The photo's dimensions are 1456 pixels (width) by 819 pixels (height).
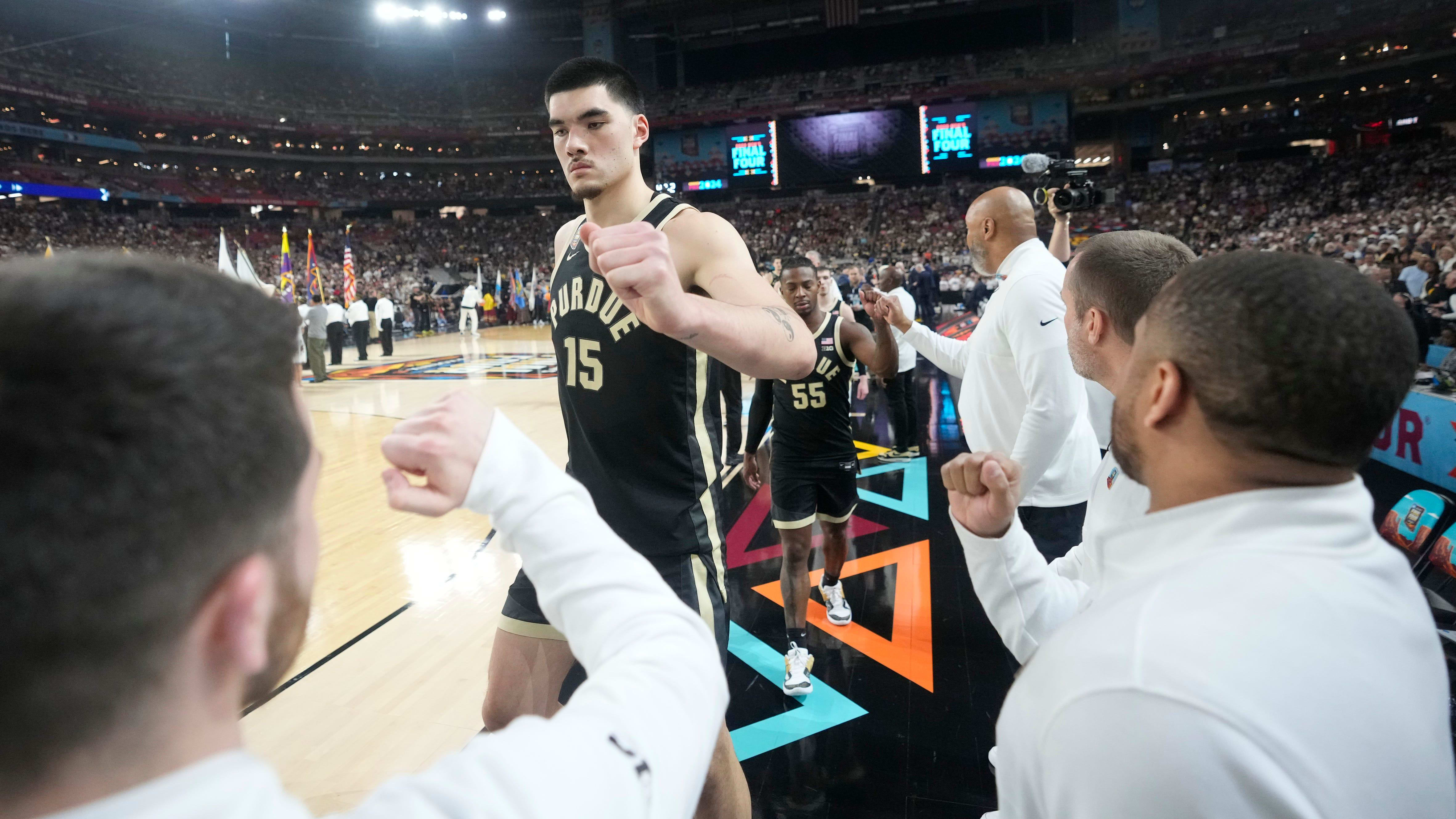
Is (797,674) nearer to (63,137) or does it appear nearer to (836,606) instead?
(836,606)

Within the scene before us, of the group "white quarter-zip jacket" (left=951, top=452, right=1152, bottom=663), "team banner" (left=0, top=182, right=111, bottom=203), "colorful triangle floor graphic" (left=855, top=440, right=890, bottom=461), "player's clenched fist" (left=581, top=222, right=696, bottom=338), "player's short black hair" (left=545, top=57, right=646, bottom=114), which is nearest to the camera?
"player's clenched fist" (left=581, top=222, right=696, bottom=338)

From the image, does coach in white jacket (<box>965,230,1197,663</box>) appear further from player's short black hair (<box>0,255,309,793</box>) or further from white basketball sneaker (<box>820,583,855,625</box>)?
white basketball sneaker (<box>820,583,855,625</box>)

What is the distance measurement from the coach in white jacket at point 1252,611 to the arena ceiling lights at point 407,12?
3389 centimetres

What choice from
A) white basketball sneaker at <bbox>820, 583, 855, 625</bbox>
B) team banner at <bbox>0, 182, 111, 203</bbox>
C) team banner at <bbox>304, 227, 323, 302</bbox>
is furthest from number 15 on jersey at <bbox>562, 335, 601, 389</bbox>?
team banner at <bbox>0, 182, 111, 203</bbox>

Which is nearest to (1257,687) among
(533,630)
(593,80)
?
(533,630)

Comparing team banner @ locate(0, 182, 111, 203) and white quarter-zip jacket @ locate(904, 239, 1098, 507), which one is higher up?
team banner @ locate(0, 182, 111, 203)

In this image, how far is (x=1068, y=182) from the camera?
4.34 metres

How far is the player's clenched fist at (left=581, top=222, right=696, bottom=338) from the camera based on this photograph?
1390mm

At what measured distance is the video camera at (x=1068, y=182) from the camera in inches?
168

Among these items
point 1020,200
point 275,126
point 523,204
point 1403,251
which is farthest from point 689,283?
point 523,204

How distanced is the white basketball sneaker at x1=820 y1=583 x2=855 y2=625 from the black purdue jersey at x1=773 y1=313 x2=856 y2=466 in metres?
0.77

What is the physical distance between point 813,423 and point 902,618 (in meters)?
1.25

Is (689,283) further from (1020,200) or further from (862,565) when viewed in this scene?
(862,565)

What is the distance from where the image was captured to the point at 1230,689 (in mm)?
788
